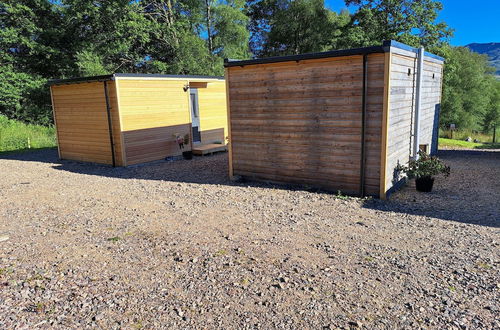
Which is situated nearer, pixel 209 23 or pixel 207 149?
pixel 207 149

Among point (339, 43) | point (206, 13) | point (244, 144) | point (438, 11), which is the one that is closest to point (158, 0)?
point (206, 13)

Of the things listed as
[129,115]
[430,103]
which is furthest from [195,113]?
[430,103]

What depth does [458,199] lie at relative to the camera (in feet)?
20.8

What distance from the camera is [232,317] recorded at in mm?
3043

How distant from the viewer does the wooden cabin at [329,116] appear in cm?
632

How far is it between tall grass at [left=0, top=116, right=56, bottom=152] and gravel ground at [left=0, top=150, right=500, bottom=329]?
31.2 feet

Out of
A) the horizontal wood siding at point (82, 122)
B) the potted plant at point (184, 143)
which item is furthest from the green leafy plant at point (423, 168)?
the horizontal wood siding at point (82, 122)

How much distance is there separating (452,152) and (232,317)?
36.4 feet

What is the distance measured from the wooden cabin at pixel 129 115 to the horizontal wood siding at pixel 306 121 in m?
3.79

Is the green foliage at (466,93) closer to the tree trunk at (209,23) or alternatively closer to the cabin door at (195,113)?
the tree trunk at (209,23)

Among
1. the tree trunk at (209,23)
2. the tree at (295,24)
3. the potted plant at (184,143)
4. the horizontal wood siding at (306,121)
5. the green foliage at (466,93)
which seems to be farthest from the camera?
the green foliage at (466,93)

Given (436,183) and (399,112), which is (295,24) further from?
(399,112)

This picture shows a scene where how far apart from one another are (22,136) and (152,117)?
836cm

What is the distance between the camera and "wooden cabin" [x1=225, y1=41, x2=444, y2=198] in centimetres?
632
